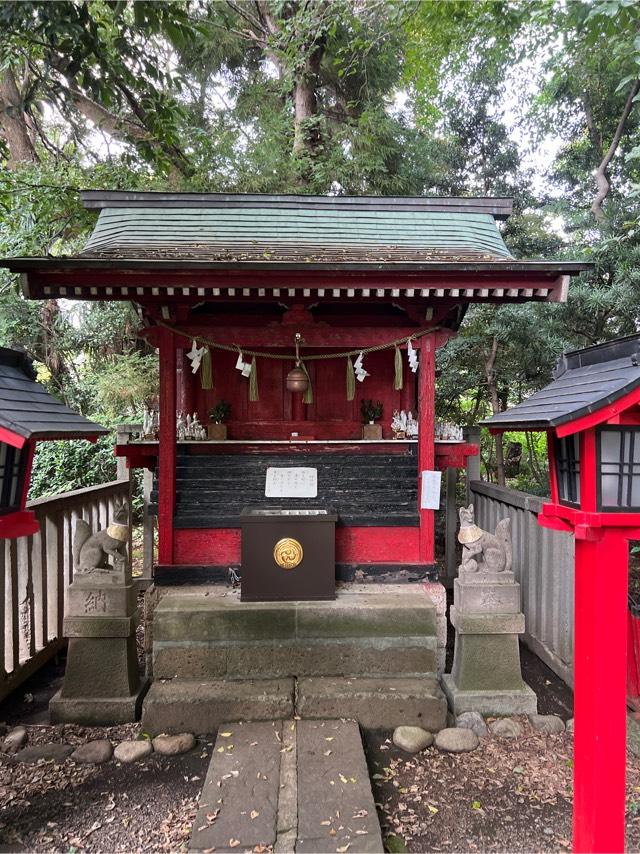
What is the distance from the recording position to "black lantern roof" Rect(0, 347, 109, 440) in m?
2.28

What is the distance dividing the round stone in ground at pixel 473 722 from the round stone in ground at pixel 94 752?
281 cm

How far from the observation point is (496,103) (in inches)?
453

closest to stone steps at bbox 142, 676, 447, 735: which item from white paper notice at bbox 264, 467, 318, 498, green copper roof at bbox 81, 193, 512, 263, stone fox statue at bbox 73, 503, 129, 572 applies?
stone fox statue at bbox 73, 503, 129, 572

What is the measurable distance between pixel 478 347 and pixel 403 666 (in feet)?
18.2

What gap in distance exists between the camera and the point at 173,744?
361cm

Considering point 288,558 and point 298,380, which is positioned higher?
point 298,380

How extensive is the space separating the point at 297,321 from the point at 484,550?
9.79ft

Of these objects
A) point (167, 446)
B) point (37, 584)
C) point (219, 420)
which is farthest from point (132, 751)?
point (219, 420)

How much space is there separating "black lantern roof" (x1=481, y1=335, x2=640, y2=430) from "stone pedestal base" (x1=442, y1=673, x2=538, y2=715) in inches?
102

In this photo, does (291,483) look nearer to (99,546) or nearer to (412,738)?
(99,546)

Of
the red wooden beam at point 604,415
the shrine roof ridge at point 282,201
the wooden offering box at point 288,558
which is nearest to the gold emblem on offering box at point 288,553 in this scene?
the wooden offering box at point 288,558

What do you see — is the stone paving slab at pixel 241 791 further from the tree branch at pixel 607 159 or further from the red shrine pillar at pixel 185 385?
the tree branch at pixel 607 159

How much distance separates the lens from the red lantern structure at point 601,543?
2158mm

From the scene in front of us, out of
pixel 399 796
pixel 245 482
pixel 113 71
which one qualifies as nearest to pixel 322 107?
pixel 113 71
